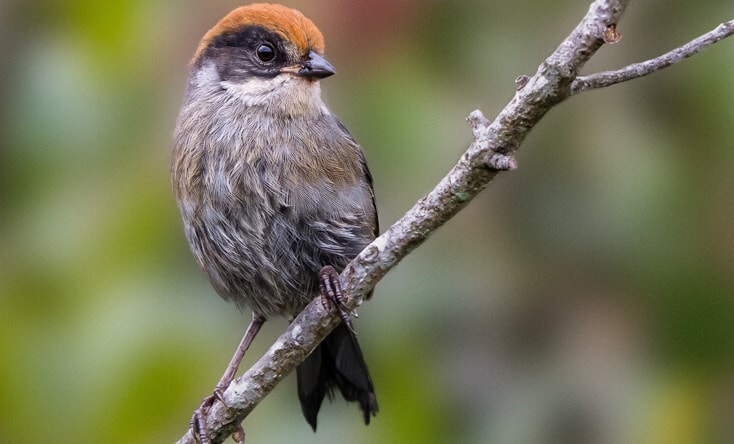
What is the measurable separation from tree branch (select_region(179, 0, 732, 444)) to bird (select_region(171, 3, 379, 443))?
0.61 feet

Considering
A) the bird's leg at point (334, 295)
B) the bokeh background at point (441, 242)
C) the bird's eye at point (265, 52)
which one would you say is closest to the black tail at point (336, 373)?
the bokeh background at point (441, 242)

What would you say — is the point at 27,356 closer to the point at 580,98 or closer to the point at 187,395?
the point at 187,395

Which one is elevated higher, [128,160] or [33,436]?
[128,160]

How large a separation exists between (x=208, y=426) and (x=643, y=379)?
5.40ft

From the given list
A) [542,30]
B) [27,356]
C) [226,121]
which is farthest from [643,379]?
[27,356]

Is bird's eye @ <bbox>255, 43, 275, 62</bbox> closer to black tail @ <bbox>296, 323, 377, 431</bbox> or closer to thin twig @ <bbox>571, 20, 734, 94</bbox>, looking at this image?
black tail @ <bbox>296, 323, 377, 431</bbox>

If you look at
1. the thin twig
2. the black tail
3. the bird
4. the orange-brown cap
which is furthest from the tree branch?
the orange-brown cap

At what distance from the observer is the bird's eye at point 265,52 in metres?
4.35

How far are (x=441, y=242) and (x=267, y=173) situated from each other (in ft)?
2.34

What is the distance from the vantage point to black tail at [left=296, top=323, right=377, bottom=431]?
181 inches

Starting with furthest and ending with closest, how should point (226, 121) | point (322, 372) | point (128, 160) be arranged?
point (322, 372)
point (226, 121)
point (128, 160)

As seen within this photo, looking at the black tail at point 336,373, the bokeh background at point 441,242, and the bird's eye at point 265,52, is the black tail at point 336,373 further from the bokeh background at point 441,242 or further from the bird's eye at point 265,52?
the bird's eye at point 265,52

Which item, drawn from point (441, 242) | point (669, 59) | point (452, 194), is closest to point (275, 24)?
point (441, 242)

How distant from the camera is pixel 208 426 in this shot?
13.4ft
